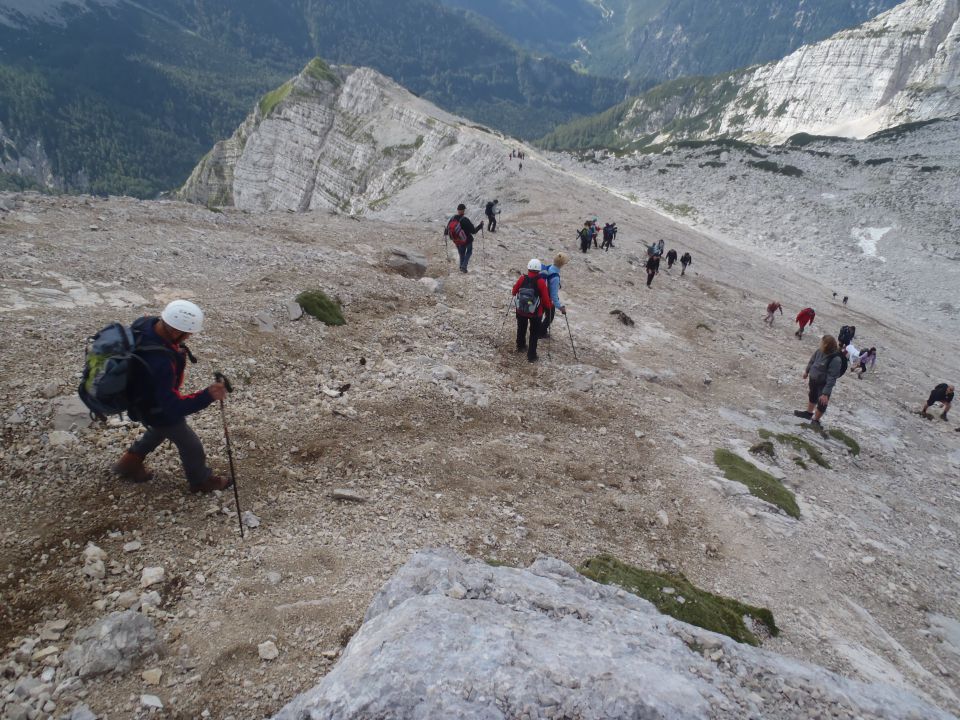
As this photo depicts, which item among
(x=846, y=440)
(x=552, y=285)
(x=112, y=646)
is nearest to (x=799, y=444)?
(x=846, y=440)

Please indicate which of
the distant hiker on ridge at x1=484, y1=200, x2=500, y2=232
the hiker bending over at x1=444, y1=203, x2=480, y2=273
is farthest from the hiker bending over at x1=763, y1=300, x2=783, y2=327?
the hiker bending over at x1=444, y1=203, x2=480, y2=273

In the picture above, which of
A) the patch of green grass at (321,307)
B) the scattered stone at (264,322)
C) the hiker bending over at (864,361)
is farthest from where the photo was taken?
the hiker bending over at (864,361)

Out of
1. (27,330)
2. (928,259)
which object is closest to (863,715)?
(27,330)

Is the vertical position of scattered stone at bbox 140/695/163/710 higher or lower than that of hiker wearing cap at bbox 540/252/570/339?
lower

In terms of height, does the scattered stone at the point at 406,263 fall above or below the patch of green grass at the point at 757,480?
above

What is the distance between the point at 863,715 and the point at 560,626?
2780mm

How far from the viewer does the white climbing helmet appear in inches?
243

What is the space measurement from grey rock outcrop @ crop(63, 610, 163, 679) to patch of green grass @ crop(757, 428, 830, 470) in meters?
13.6

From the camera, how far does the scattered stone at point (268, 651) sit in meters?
5.28

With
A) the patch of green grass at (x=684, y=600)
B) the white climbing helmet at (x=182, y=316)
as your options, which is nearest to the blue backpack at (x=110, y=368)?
the white climbing helmet at (x=182, y=316)

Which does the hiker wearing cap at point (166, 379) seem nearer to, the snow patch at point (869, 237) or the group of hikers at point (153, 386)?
the group of hikers at point (153, 386)

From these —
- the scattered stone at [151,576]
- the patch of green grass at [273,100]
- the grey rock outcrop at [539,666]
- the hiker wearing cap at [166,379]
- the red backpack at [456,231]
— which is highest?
the patch of green grass at [273,100]

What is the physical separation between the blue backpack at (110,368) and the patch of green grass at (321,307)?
304 inches

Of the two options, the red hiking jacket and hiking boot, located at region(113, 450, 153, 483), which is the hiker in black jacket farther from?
hiking boot, located at region(113, 450, 153, 483)
